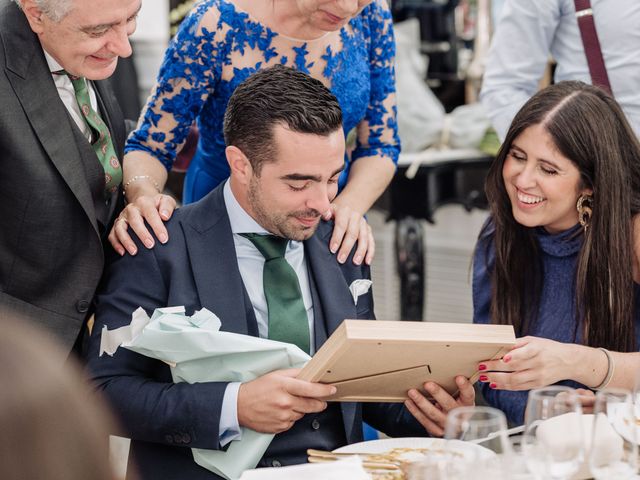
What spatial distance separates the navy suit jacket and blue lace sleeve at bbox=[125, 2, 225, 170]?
1.26 feet

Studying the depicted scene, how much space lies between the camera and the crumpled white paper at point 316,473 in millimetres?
1620

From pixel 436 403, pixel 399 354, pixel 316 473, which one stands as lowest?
pixel 436 403

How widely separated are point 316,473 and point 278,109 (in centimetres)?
91

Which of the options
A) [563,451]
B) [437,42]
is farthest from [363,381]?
[437,42]

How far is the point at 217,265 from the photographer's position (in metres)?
2.22

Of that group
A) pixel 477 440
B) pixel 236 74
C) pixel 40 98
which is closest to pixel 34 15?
pixel 40 98

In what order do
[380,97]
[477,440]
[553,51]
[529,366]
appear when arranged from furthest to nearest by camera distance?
[553,51] < [380,97] < [529,366] < [477,440]

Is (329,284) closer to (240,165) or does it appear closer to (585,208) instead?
(240,165)

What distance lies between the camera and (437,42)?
5020 millimetres

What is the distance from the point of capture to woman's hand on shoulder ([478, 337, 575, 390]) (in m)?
2.04

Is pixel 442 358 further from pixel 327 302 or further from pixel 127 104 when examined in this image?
pixel 127 104

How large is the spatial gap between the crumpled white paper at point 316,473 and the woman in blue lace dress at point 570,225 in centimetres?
89

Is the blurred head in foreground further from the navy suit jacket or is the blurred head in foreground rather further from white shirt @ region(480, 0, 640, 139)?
white shirt @ region(480, 0, 640, 139)

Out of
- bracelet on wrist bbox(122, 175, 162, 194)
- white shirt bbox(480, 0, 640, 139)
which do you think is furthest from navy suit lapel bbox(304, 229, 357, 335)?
white shirt bbox(480, 0, 640, 139)
